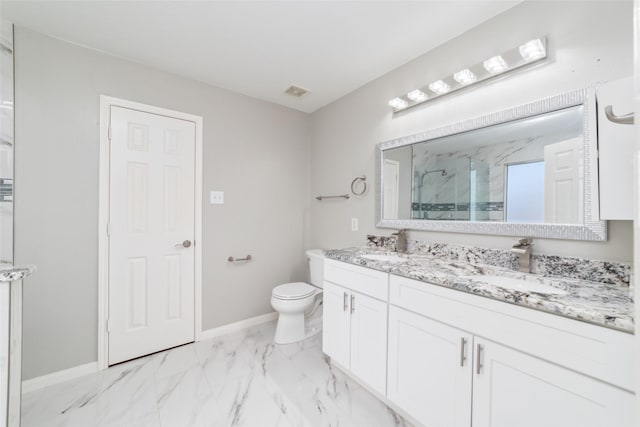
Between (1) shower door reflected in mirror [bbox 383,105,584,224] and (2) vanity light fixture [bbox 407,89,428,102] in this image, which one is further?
(2) vanity light fixture [bbox 407,89,428,102]

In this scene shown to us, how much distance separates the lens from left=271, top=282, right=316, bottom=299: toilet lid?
2250mm

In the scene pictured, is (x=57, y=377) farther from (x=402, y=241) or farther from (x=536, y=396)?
(x=536, y=396)

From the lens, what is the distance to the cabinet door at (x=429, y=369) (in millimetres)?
1146

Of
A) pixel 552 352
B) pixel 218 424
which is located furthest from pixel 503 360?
pixel 218 424

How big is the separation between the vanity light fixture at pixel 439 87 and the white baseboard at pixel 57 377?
3.09 meters

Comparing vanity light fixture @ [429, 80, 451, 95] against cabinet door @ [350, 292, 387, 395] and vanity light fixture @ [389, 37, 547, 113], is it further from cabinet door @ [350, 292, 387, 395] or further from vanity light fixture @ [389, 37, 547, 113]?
cabinet door @ [350, 292, 387, 395]

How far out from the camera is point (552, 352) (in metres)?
0.90

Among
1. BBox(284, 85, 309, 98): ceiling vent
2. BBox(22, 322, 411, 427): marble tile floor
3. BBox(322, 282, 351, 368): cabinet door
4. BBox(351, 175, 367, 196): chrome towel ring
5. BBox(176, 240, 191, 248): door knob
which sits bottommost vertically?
BBox(22, 322, 411, 427): marble tile floor

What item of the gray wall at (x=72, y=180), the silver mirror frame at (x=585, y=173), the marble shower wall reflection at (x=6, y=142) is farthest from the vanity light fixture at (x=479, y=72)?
the marble shower wall reflection at (x=6, y=142)

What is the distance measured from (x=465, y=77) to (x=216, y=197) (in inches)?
84.8

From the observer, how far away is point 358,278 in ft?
5.45

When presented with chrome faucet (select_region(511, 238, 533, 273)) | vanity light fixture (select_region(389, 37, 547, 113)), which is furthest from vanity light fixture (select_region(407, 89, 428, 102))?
chrome faucet (select_region(511, 238, 533, 273))

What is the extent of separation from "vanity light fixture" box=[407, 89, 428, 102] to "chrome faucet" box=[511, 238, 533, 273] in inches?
45.0

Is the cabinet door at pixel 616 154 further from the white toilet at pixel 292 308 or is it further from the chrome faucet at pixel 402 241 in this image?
the white toilet at pixel 292 308
